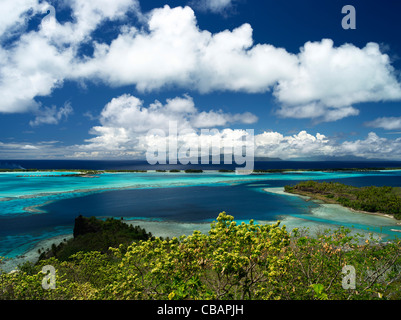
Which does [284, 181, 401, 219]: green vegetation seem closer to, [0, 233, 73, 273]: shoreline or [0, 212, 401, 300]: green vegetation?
[0, 212, 401, 300]: green vegetation

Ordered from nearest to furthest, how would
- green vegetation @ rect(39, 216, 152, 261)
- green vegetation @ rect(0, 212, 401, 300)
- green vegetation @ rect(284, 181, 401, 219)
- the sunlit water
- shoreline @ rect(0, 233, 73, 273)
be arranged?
green vegetation @ rect(0, 212, 401, 300)
shoreline @ rect(0, 233, 73, 273)
green vegetation @ rect(39, 216, 152, 261)
the sunlit water
green vegetation @ rect(284, 181, 401, 219)

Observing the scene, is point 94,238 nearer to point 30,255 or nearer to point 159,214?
point 30,255

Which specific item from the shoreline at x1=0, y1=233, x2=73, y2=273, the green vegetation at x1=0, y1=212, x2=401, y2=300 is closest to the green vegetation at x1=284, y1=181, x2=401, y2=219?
the green vegetation at x1=0, y1=212, x2=401, y2=300

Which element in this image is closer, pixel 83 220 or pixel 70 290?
pixel 70 290

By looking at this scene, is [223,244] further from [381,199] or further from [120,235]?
[381,199]

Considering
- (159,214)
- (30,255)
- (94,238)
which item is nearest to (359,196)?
(159,214)

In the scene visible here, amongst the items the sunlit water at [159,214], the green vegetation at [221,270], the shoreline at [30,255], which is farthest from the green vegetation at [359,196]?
the shoreline at [30,255]

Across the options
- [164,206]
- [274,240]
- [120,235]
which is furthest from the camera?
[164,206]
